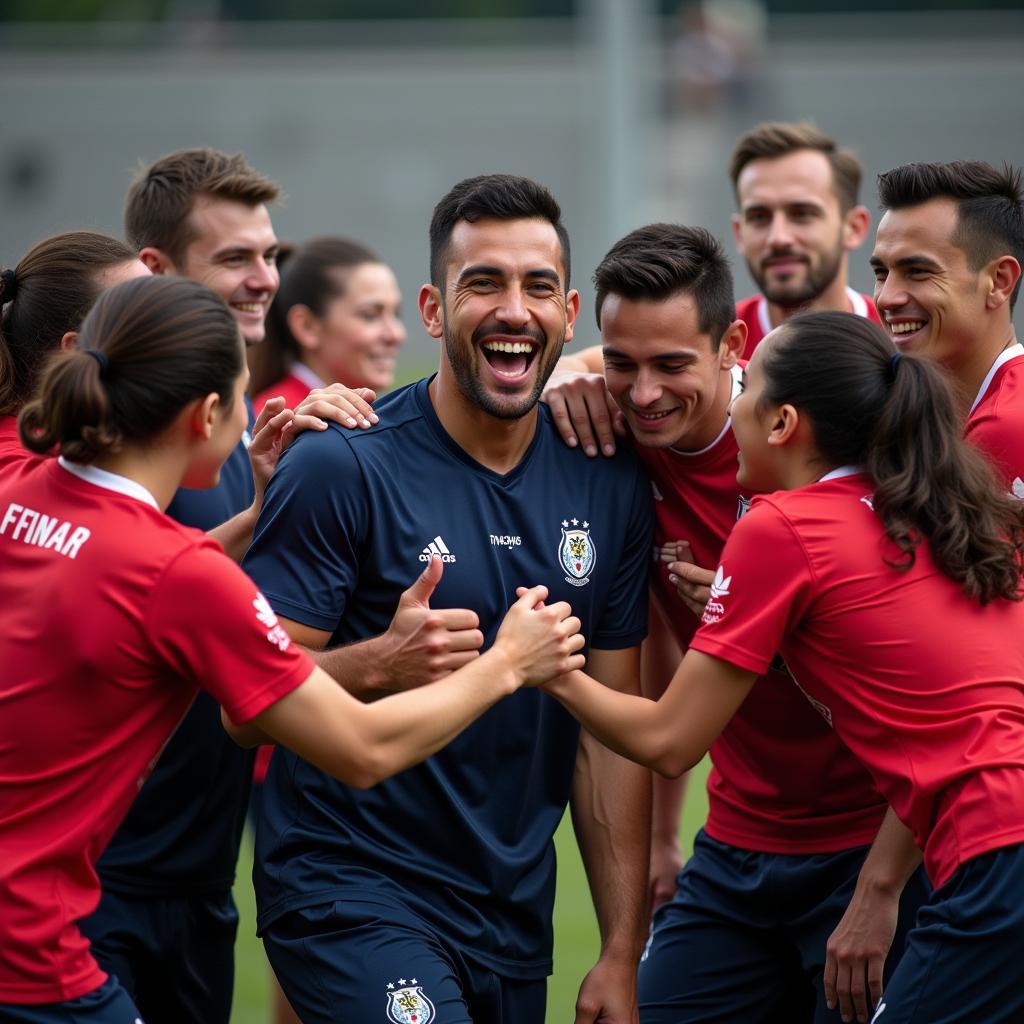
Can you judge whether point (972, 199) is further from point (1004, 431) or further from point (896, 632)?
point (896, 632)

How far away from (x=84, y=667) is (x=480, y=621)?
4.27 feet

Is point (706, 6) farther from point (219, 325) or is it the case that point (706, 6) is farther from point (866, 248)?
point (219, 325)

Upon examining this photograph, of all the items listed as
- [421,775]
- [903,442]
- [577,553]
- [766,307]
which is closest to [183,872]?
[421,775]

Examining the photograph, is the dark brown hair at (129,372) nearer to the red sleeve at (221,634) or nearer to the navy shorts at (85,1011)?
the red sleeve at (221,634)

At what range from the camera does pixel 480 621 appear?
4.48 meters

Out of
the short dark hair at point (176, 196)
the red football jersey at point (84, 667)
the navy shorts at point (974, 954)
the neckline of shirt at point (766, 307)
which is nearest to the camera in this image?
the red football jersey at point (84, 667)

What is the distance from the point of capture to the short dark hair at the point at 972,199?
497cm

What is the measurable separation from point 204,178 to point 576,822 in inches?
118

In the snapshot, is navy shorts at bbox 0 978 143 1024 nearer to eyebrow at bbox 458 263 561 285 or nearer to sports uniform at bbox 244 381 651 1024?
sports uniform at bbox 244 381 651 1024

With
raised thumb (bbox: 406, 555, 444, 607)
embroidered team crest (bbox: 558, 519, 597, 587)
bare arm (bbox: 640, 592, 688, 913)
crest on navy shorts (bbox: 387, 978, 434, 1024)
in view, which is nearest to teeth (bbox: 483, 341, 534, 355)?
embroidered team crest (bbox: 558, 519, 597, 587)

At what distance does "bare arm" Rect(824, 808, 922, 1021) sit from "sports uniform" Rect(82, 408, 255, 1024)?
2015 mm

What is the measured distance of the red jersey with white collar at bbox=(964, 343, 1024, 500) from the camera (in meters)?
4.54

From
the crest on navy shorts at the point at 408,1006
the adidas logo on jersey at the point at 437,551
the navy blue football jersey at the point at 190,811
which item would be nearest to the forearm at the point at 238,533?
the navy blue football jersey at the point at 190,811

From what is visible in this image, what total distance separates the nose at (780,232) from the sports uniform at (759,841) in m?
2.66
